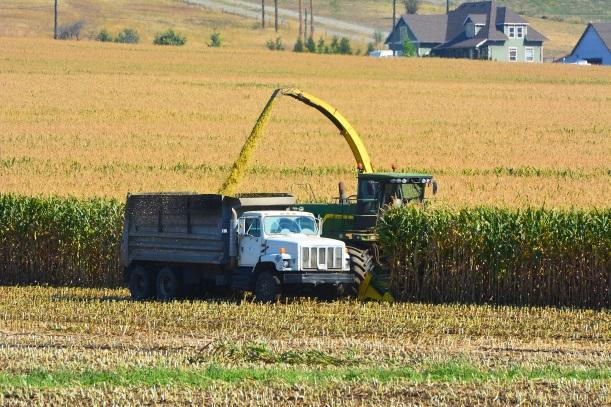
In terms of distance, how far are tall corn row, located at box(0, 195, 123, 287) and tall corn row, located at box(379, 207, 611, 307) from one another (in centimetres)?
648

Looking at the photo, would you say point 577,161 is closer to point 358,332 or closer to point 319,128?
point 319,128

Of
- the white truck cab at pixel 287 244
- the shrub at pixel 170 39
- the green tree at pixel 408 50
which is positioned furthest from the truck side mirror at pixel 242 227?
the shrub at pixel 170 39

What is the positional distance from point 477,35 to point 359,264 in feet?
343

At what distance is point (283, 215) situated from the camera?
2470cm

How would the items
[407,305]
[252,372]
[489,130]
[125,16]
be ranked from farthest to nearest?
[125,16] < [489,130] < [407,305] < [252,372]

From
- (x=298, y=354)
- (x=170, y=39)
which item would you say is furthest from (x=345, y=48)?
(x=298, y=354)

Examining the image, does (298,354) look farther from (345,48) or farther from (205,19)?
(205,19)

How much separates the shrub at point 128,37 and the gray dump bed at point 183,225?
108m

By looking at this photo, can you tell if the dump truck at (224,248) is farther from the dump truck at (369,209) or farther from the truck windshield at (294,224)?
the dump truck at (369,209)

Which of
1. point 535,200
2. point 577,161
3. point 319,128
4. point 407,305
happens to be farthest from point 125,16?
point 407,305

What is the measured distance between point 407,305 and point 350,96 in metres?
45.6

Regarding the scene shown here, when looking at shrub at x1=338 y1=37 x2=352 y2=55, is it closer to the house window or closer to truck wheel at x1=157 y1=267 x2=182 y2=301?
the house window

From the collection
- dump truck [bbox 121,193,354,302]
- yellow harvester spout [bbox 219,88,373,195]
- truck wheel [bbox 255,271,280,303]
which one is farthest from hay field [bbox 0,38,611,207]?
truck wheel [bbox 255,271,280,303]

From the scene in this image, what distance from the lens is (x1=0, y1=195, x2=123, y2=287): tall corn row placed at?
93.2ft
